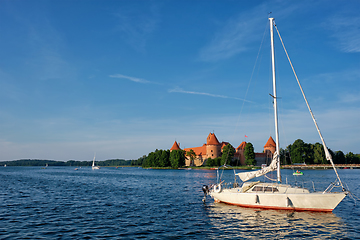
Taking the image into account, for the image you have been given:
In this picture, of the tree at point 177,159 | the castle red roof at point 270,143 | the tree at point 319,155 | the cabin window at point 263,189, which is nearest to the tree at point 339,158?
the tree at point 319,155

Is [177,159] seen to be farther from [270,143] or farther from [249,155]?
[270,143]

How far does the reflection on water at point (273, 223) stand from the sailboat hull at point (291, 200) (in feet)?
1.57

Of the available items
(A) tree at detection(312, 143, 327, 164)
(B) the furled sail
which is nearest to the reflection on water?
(B) the furled sail

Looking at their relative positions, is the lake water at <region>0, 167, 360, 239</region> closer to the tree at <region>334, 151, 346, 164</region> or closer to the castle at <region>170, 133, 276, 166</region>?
the castle at <region>170, 133, 276, 166</region>

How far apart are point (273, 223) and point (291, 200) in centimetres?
386

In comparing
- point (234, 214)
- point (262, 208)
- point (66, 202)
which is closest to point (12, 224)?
point (66, 202)

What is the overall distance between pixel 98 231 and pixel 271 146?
515ft

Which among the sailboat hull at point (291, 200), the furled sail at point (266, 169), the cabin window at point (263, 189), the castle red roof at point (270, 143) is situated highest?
the castle red roof at point (270, 143)

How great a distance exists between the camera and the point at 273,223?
18938 mm

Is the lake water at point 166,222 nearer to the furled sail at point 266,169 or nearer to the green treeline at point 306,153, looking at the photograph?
the furled sail at point 266,169

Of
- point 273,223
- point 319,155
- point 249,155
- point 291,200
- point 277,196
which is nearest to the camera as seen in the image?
point 273,223

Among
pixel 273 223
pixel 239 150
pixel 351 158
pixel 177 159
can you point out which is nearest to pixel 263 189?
pixel 273 223

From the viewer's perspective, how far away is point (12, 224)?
18.2 m

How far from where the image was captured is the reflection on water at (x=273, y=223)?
54.2 feet
